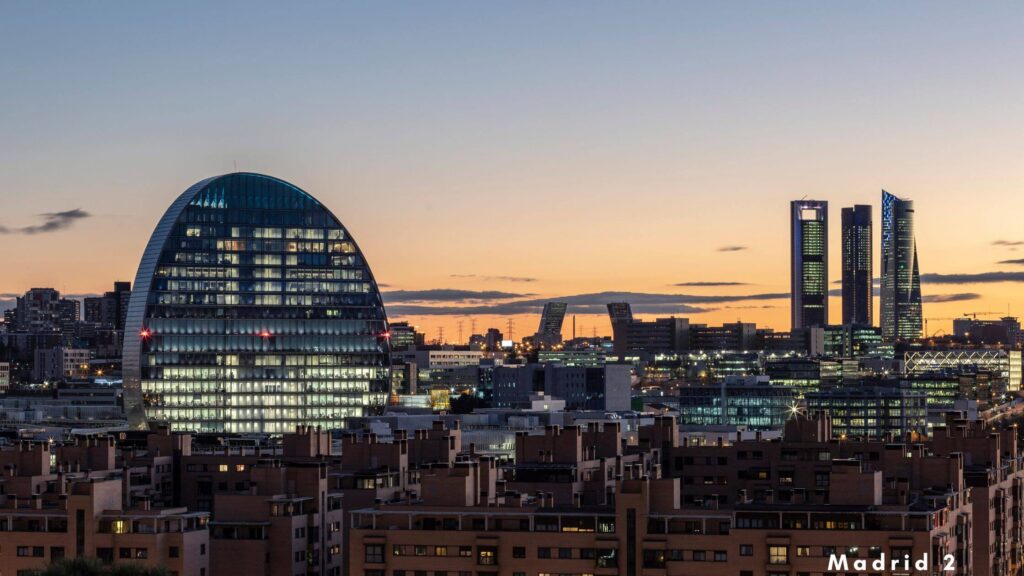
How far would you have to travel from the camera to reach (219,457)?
12538cm

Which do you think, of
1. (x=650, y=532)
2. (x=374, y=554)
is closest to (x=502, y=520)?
(x=374, y=554)

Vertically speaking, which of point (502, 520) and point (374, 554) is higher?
point (502, 520)

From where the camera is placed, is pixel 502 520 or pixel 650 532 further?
pixel 502 520

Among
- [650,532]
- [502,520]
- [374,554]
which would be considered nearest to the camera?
[650,532]

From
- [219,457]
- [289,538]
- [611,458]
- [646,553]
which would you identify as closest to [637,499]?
[646,553]

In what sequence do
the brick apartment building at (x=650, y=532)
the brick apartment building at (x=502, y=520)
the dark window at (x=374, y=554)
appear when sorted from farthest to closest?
the dark window at (x=374, y=554) < the brick apartment building at (x=502, y=520) < the brick apartment building at (x=650, y=532)

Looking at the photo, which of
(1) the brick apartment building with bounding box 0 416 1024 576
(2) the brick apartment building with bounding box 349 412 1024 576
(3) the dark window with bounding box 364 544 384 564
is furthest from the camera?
(3) the dark window with bounding box 364 544 384 564

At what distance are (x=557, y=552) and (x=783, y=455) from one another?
48910 mm

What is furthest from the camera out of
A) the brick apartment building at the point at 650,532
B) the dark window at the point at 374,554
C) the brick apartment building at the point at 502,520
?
the dark window at the point at 374,554

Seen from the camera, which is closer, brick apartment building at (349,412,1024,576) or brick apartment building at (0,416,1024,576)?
brick apartment building at (349,412,1024,576)

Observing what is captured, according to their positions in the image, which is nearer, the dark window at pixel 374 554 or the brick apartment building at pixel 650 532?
the brick apartment building at pixel 650 532

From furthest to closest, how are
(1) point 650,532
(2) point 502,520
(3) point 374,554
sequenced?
(3) point 374,554, (2) point 502,520, (1) point 650,532

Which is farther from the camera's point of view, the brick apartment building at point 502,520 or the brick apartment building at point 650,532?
the brick apartment building at point 502,520

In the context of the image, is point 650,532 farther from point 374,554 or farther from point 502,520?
point 374,554
